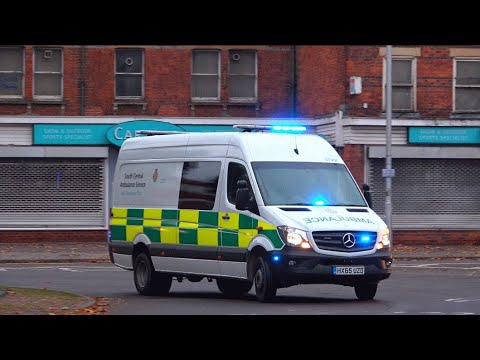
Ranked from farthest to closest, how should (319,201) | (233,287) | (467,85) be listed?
(467,85), (233,287), (319,201)

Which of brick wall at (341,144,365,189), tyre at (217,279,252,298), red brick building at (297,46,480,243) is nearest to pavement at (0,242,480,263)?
red brick building at (297,46,480,243)

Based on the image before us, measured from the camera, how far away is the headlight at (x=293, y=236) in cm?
1691

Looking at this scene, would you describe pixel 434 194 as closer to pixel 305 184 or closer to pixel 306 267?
pixel 305 184

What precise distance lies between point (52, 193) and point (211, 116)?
5594 millimetres

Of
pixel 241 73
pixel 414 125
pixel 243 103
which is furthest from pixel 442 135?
pixel 241 73

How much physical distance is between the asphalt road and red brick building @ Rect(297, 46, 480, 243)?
9.12m

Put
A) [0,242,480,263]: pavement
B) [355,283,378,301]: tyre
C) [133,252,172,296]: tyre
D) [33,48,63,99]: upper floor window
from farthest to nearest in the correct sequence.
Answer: [33,48,63,99]: upper floor window, [0,242,480,263]: pavement, [133,252,172,296]: tyre, [355,283,378,301]: tyre

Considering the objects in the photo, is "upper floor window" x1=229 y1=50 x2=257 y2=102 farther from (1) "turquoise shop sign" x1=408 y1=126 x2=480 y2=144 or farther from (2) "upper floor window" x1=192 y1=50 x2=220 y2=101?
(1) "turquoise shop sign" x1=408 y1=126 x2=480 y2=144

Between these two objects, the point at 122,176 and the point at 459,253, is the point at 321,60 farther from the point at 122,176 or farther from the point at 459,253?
the point at 122,176

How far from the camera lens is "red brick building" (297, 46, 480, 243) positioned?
37.2m

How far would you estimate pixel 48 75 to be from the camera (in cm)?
3844

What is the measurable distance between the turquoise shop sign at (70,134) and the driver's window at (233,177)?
20.6m

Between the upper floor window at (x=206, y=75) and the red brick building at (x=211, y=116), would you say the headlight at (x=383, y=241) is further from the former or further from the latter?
the upper floor window at (x=206, y=75)

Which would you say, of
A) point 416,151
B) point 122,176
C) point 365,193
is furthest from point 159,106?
point 365,193
